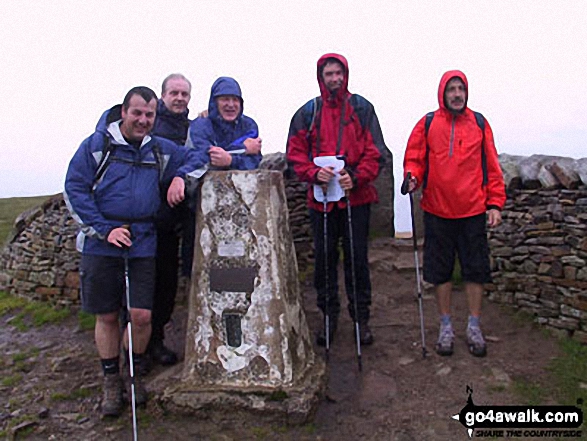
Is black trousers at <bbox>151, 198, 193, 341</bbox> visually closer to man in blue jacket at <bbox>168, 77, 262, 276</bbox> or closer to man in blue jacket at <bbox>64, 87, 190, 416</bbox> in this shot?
man in blue jacket at <bbox>168, 77, 262, 276</bbox>

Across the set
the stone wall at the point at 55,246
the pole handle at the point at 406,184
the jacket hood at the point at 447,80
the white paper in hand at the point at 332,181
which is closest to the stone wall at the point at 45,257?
the stone wall at the point at 55,246

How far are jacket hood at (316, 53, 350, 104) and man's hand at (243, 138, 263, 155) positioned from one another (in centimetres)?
93

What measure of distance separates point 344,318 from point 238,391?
2564 mm

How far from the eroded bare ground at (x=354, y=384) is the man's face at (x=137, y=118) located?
94.9 inches

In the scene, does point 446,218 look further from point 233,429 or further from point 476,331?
point 233,429

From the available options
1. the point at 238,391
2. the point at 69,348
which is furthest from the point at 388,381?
the point at 69,348

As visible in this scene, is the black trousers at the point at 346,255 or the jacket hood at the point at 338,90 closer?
the jacket hood at the point at 338,90

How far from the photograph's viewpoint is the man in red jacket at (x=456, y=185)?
5.54 metres

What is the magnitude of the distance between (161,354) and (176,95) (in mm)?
2708

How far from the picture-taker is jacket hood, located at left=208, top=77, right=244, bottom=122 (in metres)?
5.14

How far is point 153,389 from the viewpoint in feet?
16.8

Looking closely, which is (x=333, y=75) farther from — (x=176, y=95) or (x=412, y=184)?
(x=176, y=95)

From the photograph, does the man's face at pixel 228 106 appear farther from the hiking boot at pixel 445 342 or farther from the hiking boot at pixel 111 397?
the hiking boot at pixel 445 342

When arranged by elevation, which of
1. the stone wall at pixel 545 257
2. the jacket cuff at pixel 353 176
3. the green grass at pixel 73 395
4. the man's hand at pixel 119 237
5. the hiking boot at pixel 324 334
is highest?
the jacket cuff at pixel 353 176
